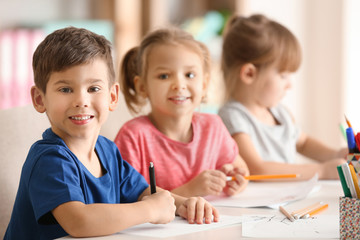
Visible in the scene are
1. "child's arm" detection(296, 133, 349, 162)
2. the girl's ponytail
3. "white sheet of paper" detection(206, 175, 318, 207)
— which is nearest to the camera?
"white sheet of paper" detection(206, 175, 318, 207)

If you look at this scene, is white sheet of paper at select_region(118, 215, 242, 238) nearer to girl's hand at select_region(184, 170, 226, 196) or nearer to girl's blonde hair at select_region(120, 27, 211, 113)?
girl's hand at select_region(184, 170, 226, 196)

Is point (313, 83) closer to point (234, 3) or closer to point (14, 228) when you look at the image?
point (234, 3)

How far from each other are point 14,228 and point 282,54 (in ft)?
3.25

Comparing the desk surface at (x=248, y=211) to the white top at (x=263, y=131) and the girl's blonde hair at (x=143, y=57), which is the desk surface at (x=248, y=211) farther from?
the girl's blonde hair at (x=143, y=57)

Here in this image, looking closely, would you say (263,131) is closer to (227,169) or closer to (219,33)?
(227,169)

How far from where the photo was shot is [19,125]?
1.16m

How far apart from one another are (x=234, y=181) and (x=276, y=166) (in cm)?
30

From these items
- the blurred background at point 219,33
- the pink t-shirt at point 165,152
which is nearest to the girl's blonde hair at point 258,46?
the pink t-shirt at point 165,152

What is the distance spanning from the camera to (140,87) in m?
1.34

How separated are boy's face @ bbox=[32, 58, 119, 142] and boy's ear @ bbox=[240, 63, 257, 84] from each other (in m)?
0.75

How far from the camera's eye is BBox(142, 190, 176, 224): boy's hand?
89 centimetres

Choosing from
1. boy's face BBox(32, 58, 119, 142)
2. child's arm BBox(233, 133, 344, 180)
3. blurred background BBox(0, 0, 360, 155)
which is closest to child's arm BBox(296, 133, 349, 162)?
child's arm BBox(233, 133, 344, 180)

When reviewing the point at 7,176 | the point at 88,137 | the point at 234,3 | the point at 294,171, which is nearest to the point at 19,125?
the point at 7,176

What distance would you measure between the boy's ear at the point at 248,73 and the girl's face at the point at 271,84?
0.06 ft
